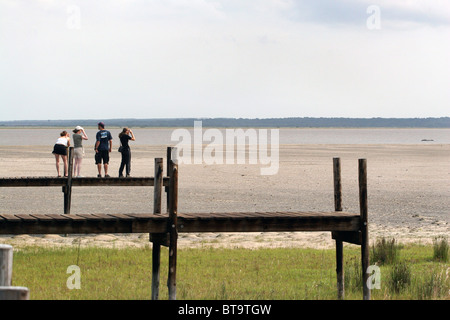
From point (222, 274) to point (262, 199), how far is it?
12102 mm

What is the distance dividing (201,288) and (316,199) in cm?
1367

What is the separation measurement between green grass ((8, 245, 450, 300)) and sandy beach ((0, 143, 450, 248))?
3.73 ft

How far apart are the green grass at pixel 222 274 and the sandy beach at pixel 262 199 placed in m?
1.14

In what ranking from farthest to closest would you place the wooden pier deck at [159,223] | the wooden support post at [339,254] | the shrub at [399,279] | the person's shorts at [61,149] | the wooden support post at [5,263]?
1. the person's shorts at [61,149]
2. the shrub at [399,279]
3. the wooden support post at [339,254]
4. the wooden pier deck at [159,223]
5. the wooden support post at [5,263]

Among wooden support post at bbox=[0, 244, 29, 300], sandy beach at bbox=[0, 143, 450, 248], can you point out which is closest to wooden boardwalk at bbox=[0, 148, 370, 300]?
sandy beach at bbox=[0, 143, 450, 248]

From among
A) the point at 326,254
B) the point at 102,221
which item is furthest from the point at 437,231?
the point at 102,221

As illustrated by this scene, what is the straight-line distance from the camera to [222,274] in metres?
11.6

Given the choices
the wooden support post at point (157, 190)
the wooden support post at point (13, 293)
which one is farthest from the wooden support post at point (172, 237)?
the wooden support post at point (13, 293)

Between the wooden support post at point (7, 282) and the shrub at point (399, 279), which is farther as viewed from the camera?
the shrub at point (399, 279)

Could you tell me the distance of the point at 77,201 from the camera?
22.6 m

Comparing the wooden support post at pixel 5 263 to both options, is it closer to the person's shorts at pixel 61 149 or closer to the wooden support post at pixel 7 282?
the wooden support post at pixel 7 282

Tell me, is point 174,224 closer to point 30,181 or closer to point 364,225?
point 364,225

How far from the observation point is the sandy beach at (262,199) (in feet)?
50.6
